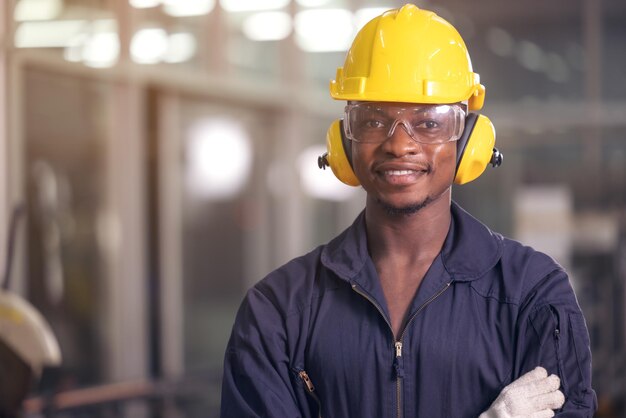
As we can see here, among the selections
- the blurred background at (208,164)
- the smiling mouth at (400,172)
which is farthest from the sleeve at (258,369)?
the blurred background at (208,164)

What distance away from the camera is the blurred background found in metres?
6.11

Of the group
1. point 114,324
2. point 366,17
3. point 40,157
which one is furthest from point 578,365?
point 366,17

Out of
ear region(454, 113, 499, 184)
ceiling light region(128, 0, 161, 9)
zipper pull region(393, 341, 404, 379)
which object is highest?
ceiling light region(128, 0, 161, 9)

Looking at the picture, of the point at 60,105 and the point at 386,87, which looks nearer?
the point at 386,87

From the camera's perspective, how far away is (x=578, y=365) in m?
2.09

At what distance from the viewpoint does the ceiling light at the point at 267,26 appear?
8.42m

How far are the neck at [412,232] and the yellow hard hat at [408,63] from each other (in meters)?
0.23

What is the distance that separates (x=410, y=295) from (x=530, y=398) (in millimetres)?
333

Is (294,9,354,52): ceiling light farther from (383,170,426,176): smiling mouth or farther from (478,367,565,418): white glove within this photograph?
(478,367,565,418): white glove

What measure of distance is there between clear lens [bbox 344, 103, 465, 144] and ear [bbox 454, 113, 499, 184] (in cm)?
3

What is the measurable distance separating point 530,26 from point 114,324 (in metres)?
4.97

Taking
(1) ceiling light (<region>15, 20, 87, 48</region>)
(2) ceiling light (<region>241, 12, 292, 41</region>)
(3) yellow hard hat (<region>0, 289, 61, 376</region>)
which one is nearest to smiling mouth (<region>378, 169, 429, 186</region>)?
(3) yellow hard hat (<region>0, 289, 61, 376</region>)

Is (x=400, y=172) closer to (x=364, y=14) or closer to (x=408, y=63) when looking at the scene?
(x=408, y=63)

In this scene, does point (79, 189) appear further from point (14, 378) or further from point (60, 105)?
point (14, 378)
